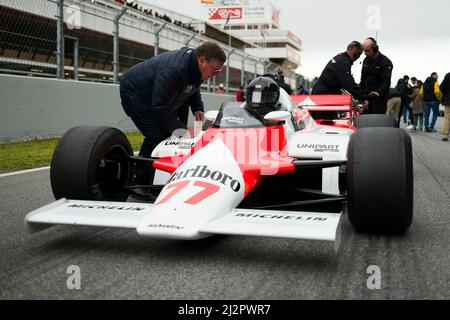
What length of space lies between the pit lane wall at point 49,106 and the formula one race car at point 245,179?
4332 mm

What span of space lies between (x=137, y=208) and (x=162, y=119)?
147 centimetres

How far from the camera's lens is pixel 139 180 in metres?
4.51

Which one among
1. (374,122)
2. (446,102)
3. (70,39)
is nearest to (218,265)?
(374,122)

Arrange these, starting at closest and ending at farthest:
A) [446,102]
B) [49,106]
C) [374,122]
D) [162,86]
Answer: [162,86] → [374,122] → [49,106] → [446,102]

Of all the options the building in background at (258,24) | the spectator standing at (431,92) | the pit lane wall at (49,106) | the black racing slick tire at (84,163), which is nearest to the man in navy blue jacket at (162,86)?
the black racing slick tire at (84,163)

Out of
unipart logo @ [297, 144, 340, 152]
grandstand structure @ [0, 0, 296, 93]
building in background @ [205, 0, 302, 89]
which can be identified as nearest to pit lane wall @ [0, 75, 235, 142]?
grandstand structure @ [0, 0, 296, 93]

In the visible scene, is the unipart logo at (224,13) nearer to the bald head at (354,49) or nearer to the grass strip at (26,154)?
the grass strip at (26,154)

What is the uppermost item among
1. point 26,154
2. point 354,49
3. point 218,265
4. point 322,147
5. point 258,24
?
point 258,24

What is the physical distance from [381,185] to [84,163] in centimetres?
189

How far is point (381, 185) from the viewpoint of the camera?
2980 millimetres

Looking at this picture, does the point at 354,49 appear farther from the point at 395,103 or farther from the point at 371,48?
the point at 395,103
